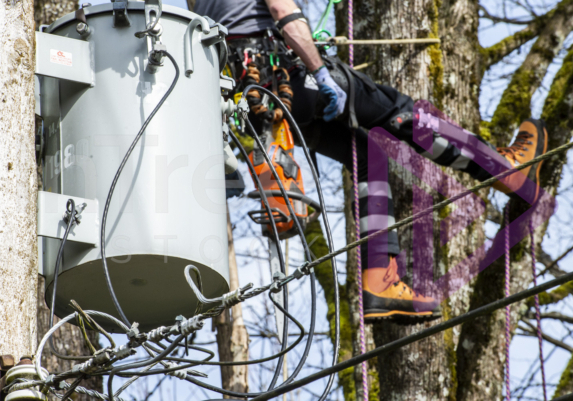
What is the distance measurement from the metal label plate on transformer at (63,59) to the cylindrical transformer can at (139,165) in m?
0.02

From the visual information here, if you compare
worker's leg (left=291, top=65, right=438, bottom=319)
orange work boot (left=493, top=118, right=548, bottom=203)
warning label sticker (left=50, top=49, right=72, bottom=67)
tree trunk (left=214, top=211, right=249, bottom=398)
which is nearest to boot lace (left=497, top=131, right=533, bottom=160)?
orange work boot (left=493, top=118, right=548, bottom=203)

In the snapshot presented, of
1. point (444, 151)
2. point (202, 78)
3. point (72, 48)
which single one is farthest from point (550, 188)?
point (72, 48)

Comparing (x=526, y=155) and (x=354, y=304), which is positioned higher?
(x=526, y=155)

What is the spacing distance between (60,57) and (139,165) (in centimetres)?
45

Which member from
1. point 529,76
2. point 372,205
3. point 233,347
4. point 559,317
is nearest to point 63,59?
point 372,205

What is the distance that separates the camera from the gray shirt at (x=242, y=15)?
3746 mm

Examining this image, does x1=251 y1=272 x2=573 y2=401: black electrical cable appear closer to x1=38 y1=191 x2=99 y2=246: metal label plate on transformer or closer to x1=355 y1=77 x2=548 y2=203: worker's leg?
x1=38 y1=191 x2=99 y2=246: metal label plate on transformer

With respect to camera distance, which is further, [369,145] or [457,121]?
[457,121]

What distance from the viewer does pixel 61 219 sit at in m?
2.34

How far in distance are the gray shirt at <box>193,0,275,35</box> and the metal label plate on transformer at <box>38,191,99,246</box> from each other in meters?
1.64

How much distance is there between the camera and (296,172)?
3.71 metres

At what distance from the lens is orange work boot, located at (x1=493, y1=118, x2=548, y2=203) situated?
168 inches

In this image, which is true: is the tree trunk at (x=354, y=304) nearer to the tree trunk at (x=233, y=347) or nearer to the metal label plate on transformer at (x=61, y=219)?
the tree trunk at (x=233, y=347)

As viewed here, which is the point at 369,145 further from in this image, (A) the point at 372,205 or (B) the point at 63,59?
(B) the point at 63,59
